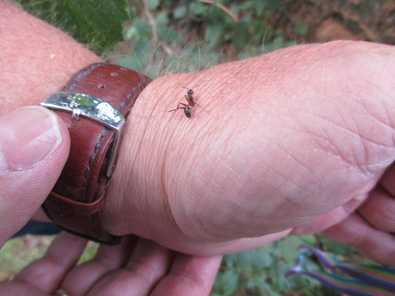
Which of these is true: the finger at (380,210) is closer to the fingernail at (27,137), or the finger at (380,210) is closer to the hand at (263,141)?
the hand at (263,141)

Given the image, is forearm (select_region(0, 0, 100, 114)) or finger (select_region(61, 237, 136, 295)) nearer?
forearm (select_region(0, 0, 100, 114))

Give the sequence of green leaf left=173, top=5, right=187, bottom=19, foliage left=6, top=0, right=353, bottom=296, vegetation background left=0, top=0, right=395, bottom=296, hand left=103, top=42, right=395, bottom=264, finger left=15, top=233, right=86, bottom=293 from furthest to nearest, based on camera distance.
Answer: green leaf left=173, top=5, right=187, bottom=19, finger left=15, top=233, right=86, bottom=293, vegetation background left=0, top=0, right=395, bottom=296, foliage left=6, top=0, right=353, bottom=296, hand left=103, top=42, right=395, bottom=264

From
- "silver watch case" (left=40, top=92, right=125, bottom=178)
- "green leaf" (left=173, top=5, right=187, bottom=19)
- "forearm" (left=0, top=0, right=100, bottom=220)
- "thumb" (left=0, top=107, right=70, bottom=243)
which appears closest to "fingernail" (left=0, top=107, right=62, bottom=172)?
"thumb" (left=0, top=107, right=70, bottom=243)

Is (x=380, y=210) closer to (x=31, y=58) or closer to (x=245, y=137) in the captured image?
(x=245, y=137)

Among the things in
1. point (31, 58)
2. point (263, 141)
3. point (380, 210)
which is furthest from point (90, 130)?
point (380, 210)

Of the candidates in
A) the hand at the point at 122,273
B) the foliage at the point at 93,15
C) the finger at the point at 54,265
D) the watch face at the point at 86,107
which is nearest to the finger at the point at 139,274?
the hand at the point at 122,273

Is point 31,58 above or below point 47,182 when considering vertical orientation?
above

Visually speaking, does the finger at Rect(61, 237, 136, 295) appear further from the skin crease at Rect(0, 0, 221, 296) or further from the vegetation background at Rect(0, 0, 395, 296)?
the vegetation background at Rect(0, 0, 395, 296)
